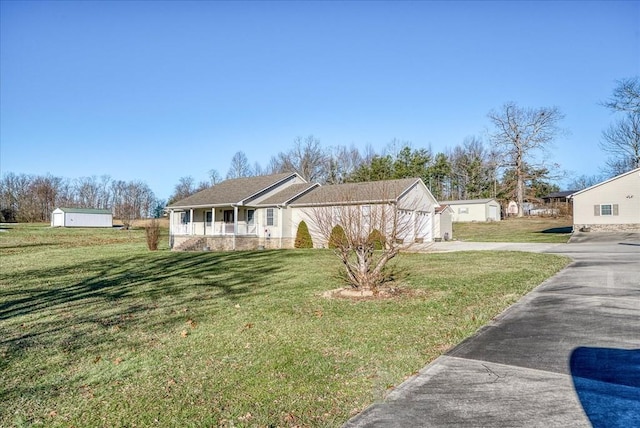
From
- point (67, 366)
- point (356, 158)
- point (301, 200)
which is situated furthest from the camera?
point (356, 158)

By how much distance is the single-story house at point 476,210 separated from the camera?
46438mm

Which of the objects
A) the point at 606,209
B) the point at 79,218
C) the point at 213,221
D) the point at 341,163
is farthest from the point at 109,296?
the point at 79,218

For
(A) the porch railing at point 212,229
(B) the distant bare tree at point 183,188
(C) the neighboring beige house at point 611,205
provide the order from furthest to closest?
(B) the distant bare tree at point 183,188, (C) the neighboring beige house at point 611,205, (A) the porch railing at point 212,229

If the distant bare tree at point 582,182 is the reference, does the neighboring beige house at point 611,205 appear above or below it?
below

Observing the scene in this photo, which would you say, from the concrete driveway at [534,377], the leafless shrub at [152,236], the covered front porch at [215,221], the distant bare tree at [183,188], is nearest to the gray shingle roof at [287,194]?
the covered front porch at [215,221]

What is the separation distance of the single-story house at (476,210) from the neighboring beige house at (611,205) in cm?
1566

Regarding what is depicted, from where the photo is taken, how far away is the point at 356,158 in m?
58.0

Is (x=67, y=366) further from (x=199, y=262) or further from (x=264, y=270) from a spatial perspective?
(x=199, y=262)

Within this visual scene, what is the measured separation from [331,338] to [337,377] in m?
1.34

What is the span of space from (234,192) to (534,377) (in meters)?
24.7

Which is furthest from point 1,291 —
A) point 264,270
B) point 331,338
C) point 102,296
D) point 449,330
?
point 449,330

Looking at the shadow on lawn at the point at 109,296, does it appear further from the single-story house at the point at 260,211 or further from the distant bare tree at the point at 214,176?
the distant bare tree at the point at 214,176

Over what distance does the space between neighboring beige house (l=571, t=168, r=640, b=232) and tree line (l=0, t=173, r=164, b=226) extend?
192 ft

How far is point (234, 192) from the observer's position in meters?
27.2
